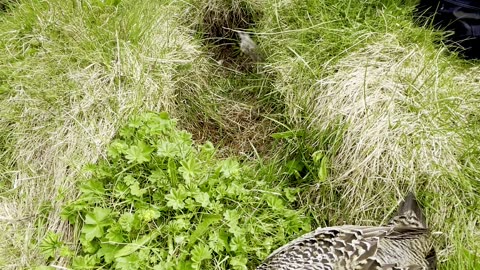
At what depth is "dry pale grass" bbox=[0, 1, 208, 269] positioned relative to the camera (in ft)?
10.4

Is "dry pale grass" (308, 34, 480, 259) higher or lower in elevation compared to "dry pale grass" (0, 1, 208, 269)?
higher

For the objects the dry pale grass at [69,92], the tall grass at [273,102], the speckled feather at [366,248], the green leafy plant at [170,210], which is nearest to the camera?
the speckled feather at [366,248]

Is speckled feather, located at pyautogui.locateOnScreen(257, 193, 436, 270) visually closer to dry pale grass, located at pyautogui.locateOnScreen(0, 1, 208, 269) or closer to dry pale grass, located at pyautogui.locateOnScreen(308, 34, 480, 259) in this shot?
dry pale grass, located at pyautogui.locateOnScreen(308, 34, 480, 259)

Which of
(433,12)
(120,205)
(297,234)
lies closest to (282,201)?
Result: (297,234)

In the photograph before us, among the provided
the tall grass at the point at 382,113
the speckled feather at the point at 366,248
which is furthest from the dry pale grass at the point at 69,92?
the speckled feather at the point at 366,248

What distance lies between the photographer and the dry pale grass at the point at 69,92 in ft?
10.4

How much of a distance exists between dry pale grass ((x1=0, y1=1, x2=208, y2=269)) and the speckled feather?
1.29 meters

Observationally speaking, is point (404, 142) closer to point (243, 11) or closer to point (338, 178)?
point (338, 178)

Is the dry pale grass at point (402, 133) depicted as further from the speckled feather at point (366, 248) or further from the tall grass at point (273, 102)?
the speckled feather at point (366, 248)

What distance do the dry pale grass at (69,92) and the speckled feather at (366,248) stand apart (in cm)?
129

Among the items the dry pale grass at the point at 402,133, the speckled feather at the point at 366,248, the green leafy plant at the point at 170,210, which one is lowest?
the green leafy plant at the point at 170,210

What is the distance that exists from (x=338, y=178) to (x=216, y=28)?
1808 mm

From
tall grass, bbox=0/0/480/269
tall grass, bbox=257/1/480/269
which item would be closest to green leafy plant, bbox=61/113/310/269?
tall grass, bbox=0/0/480/269

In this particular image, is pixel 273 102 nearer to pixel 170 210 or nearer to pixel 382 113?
pixel 382 113
